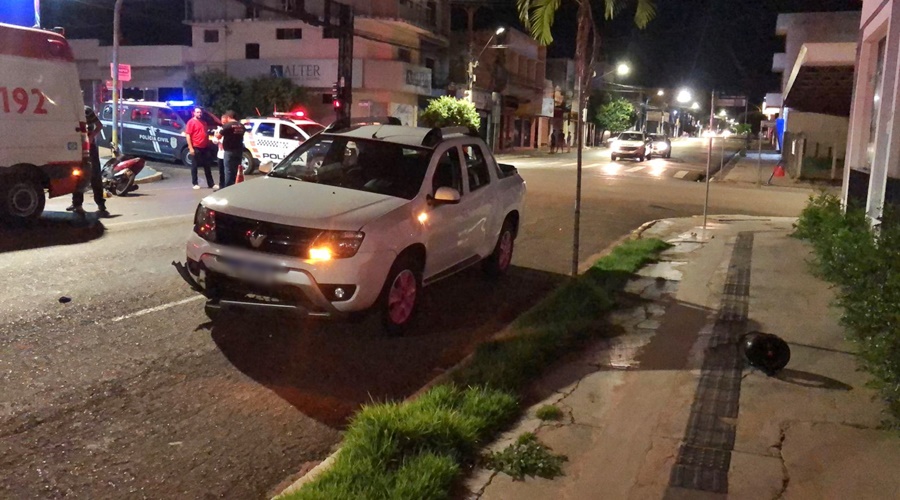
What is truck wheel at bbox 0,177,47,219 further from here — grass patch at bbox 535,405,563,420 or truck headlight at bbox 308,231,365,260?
grass patch at bbox 535,405,563,420

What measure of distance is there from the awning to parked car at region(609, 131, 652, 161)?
17570 mm

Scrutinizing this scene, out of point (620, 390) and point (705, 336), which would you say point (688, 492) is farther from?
point (705, 336)

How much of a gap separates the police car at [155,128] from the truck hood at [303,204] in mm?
18461

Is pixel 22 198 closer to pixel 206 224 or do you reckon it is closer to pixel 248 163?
pixel 206 224

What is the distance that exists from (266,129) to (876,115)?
55.6ft

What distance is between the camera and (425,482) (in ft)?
13.1

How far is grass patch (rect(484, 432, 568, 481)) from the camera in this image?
4.38 metres

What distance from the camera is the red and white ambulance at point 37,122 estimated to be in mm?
10992

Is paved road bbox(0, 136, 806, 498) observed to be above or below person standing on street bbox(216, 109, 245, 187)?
below

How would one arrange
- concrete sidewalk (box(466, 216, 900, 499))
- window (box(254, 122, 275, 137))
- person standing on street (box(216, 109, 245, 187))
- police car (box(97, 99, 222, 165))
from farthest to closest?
police car (box(97, 99, 222, 165)) → window (box(254, 122, 275, 137)) → person standing on street (box(216, 109, 245, 187)) → concrete sidewalk (box(466, 216, 900, 499))

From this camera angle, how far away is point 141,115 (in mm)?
25016

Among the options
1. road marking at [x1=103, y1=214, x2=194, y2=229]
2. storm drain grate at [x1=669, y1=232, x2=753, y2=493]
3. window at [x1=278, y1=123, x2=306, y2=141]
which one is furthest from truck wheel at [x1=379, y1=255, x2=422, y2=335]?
window at [x1=278, y1=123, x2=306, y2=141]

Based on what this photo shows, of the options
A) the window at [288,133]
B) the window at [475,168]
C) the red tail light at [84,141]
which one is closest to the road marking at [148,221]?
the red tail light at [84,141]

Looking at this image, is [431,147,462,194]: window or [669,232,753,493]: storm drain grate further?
[431,147,462,194]: window
